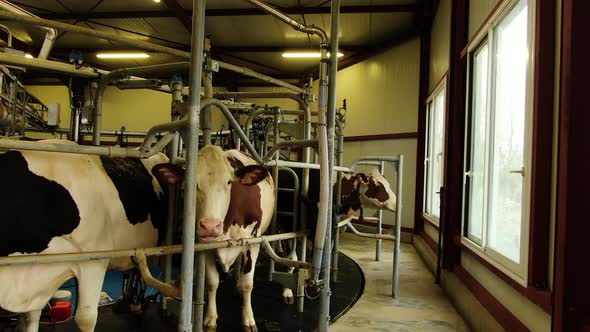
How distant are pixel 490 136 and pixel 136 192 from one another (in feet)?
8.97

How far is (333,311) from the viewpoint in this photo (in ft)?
11.4

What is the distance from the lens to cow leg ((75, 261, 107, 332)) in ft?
5.83

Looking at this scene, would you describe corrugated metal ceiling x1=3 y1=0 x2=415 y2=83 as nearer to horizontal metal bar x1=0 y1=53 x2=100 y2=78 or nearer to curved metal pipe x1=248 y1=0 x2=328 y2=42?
curved metal pipe x1=248 y1=0 x2=328 y2=42

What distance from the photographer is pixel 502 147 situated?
3.13 metres

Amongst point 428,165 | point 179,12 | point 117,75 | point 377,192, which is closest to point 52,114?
point 117,75

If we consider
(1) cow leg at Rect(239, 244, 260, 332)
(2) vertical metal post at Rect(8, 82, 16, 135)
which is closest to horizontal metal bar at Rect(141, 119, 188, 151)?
(1) cow leg at Rect(239, 244, 260, 332)

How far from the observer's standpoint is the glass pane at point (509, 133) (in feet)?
8.86

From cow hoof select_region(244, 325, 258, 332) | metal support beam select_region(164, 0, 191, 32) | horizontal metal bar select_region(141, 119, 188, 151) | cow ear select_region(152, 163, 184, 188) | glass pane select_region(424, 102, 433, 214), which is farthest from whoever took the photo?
metal support beam select_region(164, 0, 191, 32)

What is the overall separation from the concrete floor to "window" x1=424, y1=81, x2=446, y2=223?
4.21 feet

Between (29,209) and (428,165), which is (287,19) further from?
(428,165)

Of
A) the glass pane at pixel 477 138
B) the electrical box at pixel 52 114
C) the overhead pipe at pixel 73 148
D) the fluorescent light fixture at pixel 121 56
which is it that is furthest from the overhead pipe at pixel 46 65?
the fluorescent light fixture at pixel 121 56

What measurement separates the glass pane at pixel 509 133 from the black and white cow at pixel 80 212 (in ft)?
5.73

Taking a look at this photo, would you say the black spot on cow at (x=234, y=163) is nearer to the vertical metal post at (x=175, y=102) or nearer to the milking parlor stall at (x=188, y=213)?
the milking parlor stall at (x=188, y=213)

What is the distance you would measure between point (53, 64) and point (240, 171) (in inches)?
42.8
